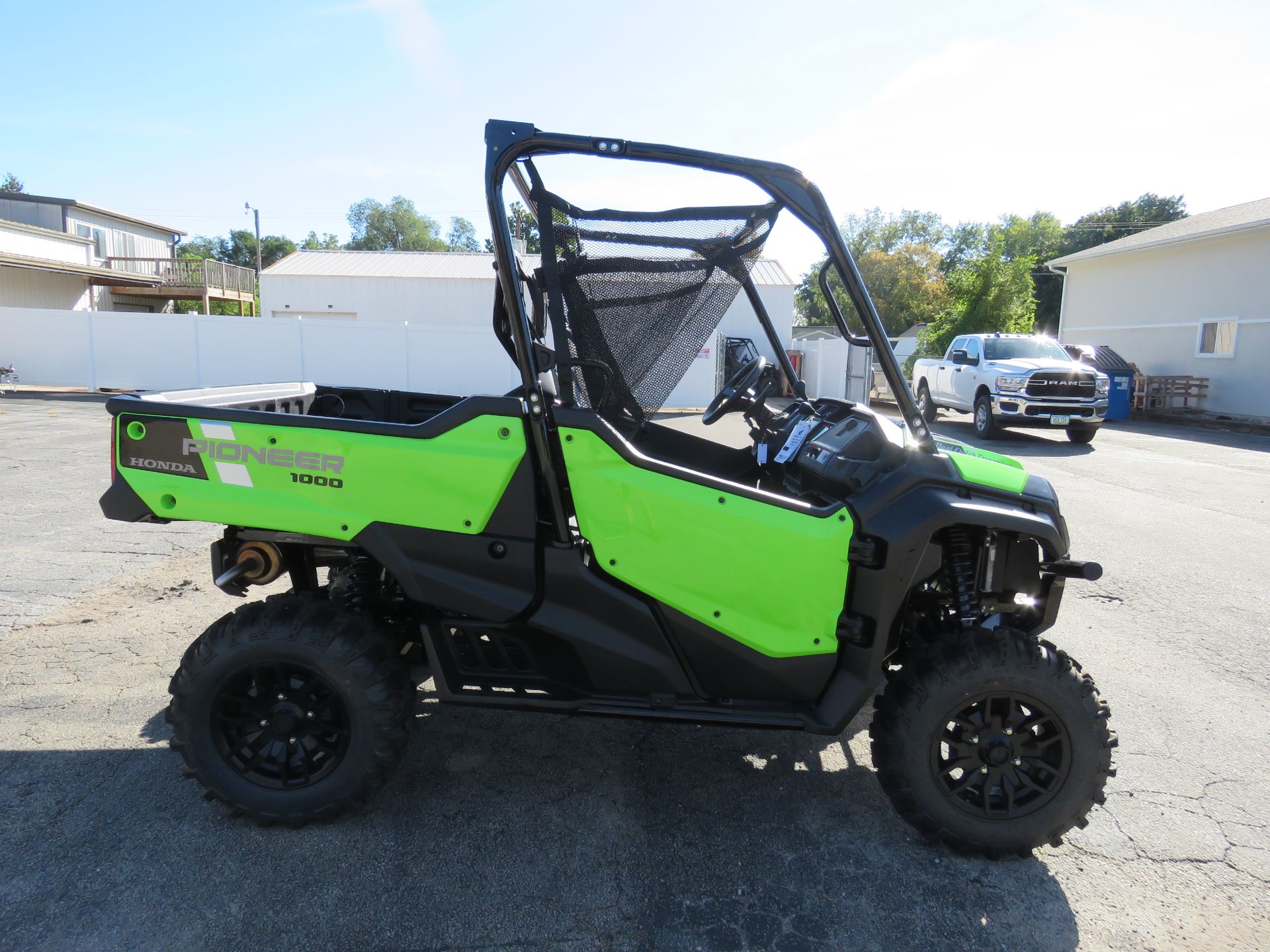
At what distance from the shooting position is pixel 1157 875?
2.69 meters

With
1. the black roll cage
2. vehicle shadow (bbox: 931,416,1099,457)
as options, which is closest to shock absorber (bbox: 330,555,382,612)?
the black roll cage

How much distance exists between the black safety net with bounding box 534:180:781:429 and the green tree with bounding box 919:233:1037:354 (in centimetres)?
3285

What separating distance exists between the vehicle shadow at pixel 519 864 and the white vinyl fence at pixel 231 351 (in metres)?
17.9

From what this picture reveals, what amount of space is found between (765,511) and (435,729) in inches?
73.6

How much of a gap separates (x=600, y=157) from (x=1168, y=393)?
76.6ft

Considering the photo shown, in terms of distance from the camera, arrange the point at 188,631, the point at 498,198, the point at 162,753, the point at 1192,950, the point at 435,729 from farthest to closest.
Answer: the point at 188,631, the point at 435,729, the point at 162,753, the point at 498,198, the point at 1192,950

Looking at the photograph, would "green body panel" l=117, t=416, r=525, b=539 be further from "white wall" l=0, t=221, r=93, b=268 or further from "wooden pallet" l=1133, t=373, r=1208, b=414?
"white wall" l=0, t=221, r=93, b=268

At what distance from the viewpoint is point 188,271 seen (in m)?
31.7

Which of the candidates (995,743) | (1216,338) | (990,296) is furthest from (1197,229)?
(995,743)

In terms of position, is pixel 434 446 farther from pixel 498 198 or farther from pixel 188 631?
pixel 188 631

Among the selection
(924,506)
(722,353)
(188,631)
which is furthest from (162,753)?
(722,353)

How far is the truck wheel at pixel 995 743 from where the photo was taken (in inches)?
104

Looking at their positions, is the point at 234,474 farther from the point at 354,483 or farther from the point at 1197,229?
the point at 1197,229

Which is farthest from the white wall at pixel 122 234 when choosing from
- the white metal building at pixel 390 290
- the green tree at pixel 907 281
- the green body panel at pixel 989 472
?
the green tree at pixel 907 281
